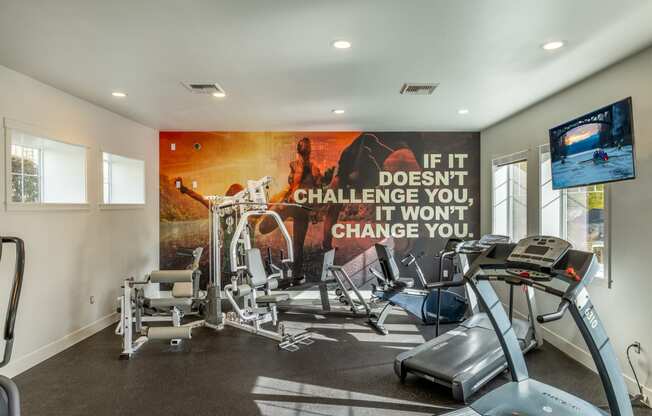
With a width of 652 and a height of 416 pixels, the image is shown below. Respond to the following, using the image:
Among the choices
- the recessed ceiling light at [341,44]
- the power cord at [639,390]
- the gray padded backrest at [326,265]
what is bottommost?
the power cord at [639,390]

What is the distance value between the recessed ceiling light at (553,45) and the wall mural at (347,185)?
3225mm

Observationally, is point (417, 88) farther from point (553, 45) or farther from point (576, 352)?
point (576, 352)

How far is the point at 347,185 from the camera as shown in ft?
20.1

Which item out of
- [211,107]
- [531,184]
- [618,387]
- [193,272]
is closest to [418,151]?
[531,184]

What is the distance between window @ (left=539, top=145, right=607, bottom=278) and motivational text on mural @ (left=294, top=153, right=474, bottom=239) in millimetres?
1782

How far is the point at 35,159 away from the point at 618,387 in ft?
17.0

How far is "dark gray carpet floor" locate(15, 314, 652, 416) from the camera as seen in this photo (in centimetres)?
286

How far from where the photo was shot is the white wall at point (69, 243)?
11.3 feet

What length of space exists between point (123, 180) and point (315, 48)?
393cm

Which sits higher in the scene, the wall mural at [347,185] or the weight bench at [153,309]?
the wall mural at [347,185]

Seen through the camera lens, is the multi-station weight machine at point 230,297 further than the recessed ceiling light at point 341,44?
Yes

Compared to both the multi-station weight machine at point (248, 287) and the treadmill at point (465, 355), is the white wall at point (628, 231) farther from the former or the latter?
the multi-station weight machine at point (248, 287)

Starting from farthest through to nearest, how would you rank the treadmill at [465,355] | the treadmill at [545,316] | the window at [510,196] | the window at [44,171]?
1. the window at [510,196]
2. the window at [44,171]
3. the treadmill at [465,355]
4. the treadmill at [545,316]

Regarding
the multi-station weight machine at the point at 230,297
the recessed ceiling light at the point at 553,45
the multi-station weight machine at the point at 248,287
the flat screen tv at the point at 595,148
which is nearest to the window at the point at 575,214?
the flat screen tv at the point at 595,148
